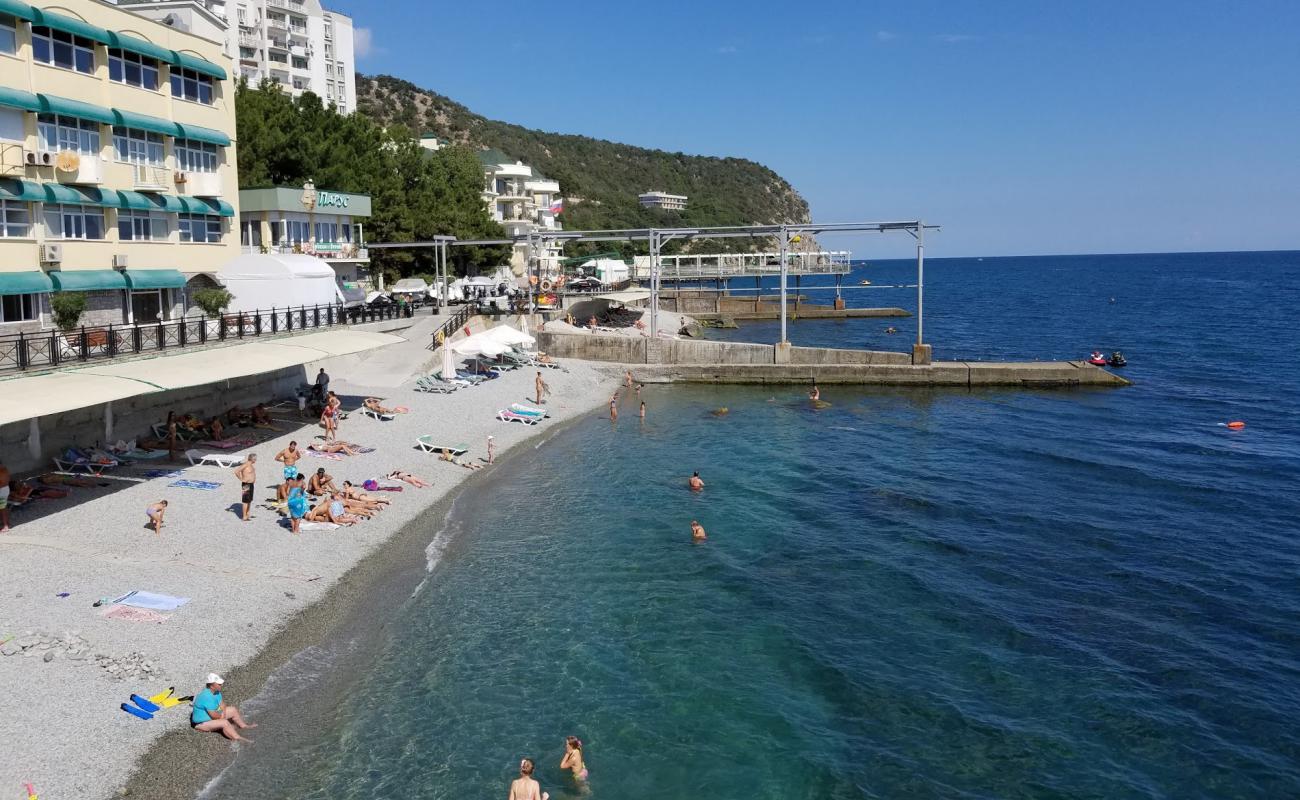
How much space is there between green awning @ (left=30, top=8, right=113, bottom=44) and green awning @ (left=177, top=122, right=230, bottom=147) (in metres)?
4.18

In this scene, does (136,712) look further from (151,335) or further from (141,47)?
(141,47)

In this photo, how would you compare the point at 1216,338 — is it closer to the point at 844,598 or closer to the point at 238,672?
the point at 844,598

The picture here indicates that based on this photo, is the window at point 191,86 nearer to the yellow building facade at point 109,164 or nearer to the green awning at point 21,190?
the yellow building facade at point 109,164

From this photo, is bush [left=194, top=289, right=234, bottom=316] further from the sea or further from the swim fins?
the swim fins

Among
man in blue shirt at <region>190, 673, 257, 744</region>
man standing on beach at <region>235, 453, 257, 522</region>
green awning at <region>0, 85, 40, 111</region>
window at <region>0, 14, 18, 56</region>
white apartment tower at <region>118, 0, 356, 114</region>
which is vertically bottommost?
man in blue shirt at <region>190, 673, 257, 744</region>

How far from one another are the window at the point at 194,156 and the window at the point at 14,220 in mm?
7073

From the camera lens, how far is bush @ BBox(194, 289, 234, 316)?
30688 mm

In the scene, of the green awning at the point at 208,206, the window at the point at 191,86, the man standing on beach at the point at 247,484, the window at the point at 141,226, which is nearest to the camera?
the man standing on beach at the point at 247,484

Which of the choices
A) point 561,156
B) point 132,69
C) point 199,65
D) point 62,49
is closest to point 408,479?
point 62,49

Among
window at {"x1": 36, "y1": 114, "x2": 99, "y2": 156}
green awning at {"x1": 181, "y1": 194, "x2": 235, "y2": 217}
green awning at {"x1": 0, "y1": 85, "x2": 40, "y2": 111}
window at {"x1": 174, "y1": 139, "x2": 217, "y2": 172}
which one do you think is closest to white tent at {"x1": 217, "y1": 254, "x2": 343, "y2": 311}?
green awning at {"x1": 181, "y1": 194, "x2": 235, "y2": 217}

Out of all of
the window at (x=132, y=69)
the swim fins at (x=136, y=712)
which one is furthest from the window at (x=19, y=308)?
the swim fins at (x=136, y=712)

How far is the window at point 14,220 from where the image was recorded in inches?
1042

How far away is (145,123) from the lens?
31.2 metres

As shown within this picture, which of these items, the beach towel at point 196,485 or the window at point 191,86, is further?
the window at point 191,86
